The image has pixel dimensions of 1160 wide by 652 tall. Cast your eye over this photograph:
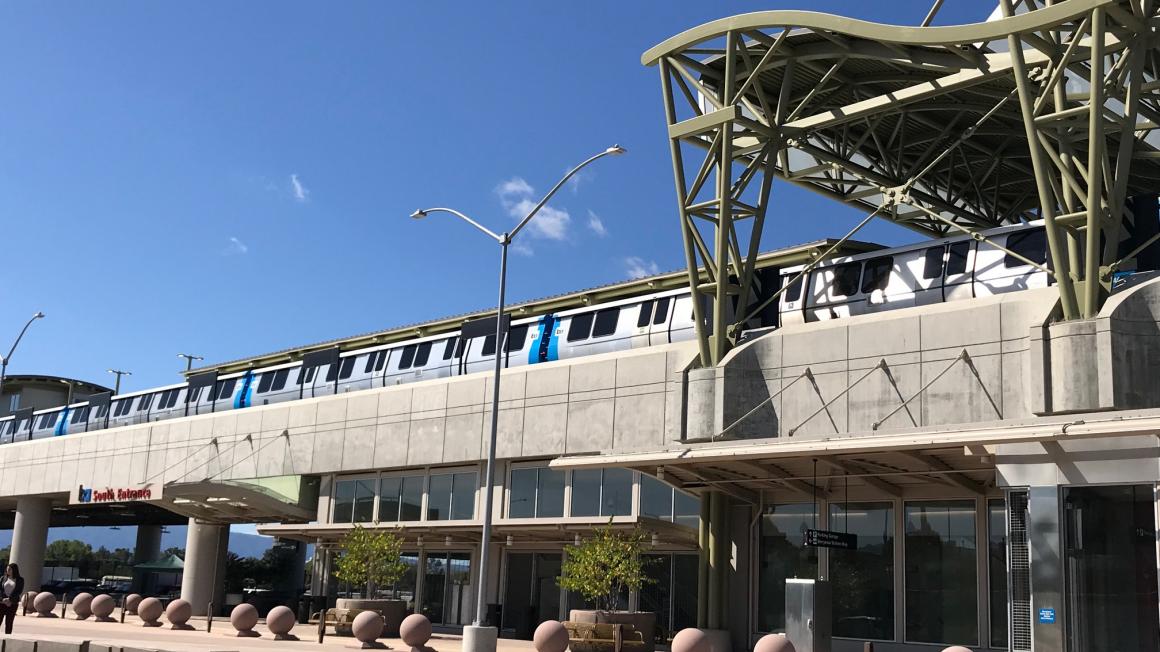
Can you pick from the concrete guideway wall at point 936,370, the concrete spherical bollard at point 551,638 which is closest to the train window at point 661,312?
the concrete guideway wall at point 936,370

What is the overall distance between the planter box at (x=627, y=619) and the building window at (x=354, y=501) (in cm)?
1467

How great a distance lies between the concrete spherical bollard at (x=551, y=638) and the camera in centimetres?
2489

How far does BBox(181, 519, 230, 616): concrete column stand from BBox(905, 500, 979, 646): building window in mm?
30003

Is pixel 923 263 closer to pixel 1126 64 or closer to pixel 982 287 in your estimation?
pixel 982 287

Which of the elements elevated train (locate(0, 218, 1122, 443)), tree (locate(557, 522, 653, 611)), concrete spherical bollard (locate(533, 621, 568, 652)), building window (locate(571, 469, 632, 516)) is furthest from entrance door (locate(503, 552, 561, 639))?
concrete spherical bollard (locate(533, 621, 568, 652))

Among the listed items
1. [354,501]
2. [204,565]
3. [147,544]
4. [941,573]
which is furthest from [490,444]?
[147,544]

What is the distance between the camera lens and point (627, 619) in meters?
28.6

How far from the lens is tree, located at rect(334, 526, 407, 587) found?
35719 mm

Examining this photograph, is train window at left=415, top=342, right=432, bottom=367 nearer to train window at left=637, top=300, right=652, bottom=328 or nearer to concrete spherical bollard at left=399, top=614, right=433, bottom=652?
train window at left=637, top=300, right=652, bottom=328

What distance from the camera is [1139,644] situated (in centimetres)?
1847

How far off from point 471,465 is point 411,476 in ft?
10.1

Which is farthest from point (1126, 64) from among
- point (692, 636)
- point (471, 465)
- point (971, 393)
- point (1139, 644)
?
point (471, 465)

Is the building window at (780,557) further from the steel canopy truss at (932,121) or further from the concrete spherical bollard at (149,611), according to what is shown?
the concrete spherical bollard at (149,611)

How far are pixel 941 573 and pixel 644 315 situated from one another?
1246 centimetres
